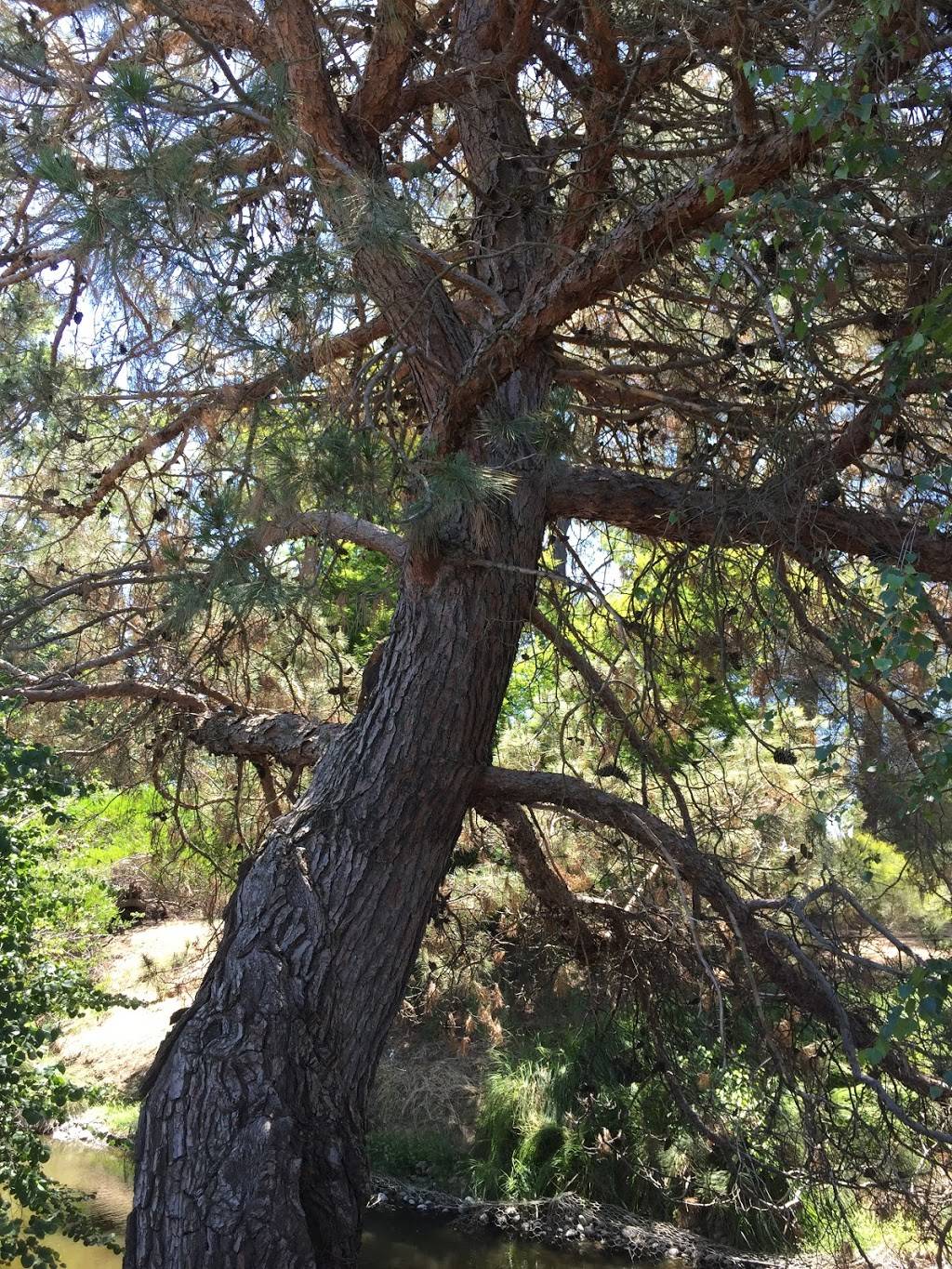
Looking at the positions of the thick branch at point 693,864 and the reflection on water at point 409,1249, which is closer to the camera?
the thick branch at point 693,864

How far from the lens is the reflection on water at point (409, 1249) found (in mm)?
6242

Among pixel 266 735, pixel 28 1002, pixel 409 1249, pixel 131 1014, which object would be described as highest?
pixel 266 735

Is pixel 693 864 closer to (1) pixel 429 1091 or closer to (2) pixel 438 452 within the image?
(2) pixel 438 452

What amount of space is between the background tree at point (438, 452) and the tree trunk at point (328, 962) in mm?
11

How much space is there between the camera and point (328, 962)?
314 centimetres

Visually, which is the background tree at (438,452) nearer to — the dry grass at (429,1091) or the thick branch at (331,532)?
the thick branch at (331,532)

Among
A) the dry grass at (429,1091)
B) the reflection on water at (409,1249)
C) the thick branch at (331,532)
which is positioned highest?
the thick branch at (331,532)

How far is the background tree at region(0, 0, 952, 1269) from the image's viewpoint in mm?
2803

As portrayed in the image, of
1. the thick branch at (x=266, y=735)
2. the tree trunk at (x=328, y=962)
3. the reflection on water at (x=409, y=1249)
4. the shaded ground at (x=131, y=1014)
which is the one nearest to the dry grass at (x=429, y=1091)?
the reflection on water at (x=409, y=1249)

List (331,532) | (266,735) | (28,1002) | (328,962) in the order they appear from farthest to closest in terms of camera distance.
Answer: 1. (266,735)
2. (28,1002)
3. (331,532)
4. (328,962)

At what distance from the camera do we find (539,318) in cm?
340

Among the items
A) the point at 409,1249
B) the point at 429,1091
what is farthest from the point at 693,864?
the point at 429,1091

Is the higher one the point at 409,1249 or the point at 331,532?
the point at 331,532

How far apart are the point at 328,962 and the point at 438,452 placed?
1.50m
